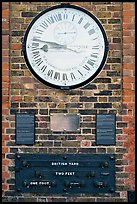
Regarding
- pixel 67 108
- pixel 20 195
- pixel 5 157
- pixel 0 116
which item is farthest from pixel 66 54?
pixel 20 195

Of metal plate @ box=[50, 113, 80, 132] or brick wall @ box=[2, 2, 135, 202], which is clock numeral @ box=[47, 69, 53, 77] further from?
metal plate @ box=[50, 113, 80, 132]

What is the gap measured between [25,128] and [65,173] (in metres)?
0.68

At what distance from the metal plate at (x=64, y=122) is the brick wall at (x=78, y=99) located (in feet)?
0.17

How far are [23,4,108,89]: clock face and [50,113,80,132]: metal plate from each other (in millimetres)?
330

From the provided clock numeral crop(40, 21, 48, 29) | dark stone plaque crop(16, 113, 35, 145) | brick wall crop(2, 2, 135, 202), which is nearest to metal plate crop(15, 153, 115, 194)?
brick wall crop(2, 2, 135, 202)

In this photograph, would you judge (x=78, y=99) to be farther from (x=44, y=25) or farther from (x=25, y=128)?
(x=44, y=25)

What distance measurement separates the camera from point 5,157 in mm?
5262

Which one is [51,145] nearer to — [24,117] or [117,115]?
[24,117]

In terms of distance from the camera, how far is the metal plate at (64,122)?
523 centimetres

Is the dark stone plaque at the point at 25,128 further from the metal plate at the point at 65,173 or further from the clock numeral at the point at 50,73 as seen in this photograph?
the clock numeral at the point at 50,73

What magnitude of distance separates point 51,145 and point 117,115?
0.82 m

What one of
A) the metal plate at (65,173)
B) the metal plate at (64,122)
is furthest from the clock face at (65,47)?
the metal plate at (65,173)

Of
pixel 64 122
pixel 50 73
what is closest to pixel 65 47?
pixel 50 73

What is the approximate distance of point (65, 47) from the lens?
5242 millimetres
